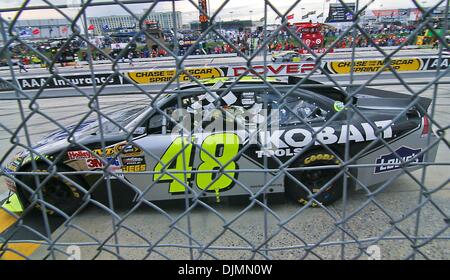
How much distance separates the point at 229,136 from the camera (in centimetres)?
264

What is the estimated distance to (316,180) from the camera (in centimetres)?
293

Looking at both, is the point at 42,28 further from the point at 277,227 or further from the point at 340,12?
the point at 277,227

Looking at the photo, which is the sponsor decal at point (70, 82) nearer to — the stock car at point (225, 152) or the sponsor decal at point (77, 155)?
the stock car at point (225, 152)

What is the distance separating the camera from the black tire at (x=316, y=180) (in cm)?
285

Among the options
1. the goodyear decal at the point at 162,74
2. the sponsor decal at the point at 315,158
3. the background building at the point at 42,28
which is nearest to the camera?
the background building at the point at 42,28

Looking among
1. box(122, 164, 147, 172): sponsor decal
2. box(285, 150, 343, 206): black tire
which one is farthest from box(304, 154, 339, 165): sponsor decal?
box(122, 164, 147, 172): sponsor decal

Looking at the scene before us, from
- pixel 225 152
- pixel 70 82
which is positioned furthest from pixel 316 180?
pixel 70 82

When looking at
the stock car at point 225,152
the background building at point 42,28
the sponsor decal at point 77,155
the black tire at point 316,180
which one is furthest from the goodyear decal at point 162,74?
the background building at point 42,28

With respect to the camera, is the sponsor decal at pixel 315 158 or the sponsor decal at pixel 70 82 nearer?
the sponsor decal at pixel 70 82

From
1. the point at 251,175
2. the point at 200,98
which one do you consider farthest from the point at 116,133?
the point at 251,175

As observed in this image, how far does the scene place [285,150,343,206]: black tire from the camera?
9.36ft

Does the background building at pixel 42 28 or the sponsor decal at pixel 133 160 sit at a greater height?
the background building at pixel 42 28
